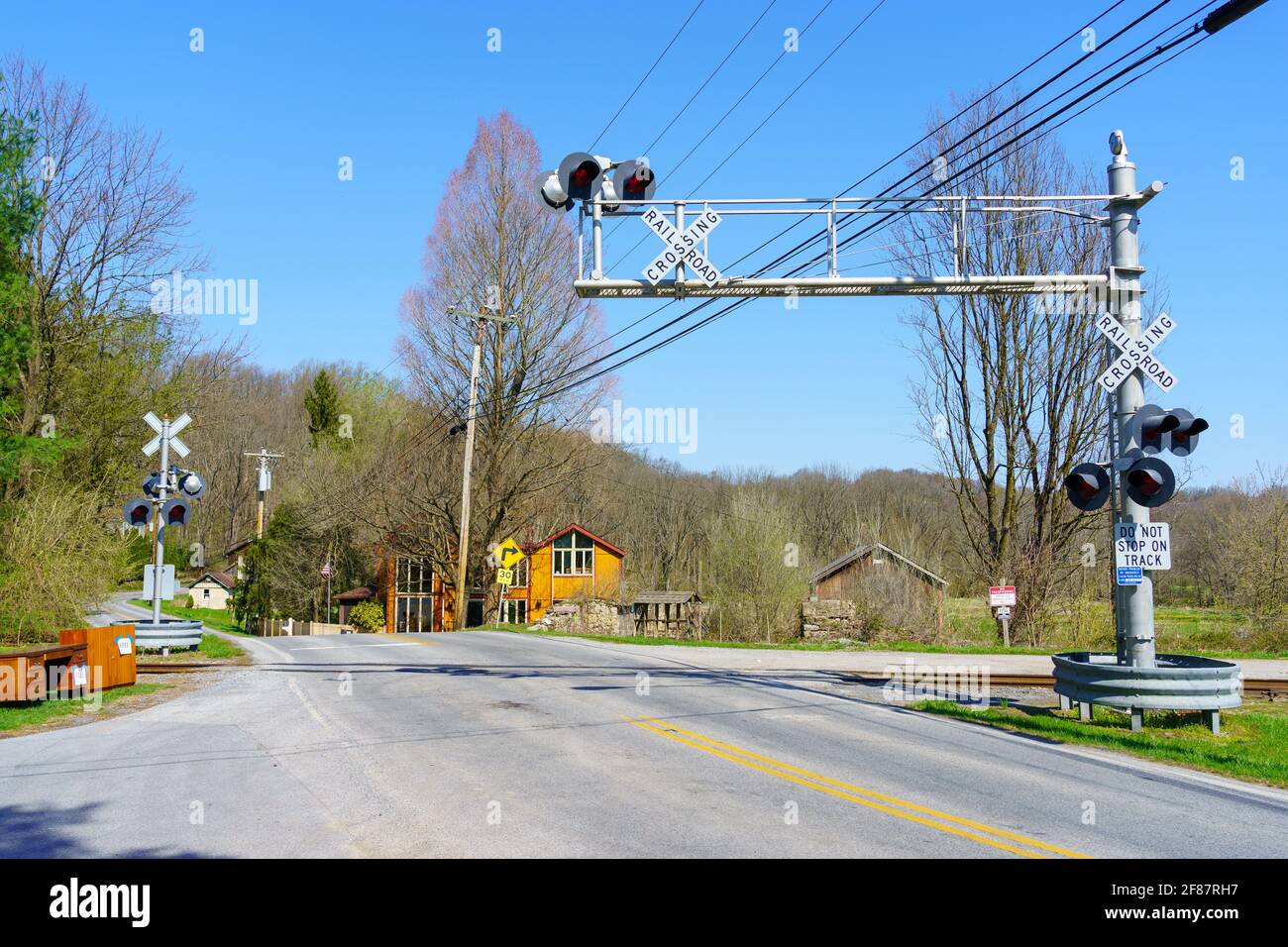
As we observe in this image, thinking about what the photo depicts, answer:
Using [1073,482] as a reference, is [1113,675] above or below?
below

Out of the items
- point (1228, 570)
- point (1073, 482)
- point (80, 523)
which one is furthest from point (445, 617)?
point (1073, 482)

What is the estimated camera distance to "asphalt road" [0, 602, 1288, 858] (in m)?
7.39

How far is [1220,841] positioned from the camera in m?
7.54

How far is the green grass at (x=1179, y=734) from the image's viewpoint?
10.8 meters

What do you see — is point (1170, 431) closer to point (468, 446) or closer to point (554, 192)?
point (554, 192)

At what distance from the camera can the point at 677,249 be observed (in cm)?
1250

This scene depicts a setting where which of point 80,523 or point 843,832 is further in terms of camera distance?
point 80,523

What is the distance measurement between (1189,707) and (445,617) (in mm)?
41682

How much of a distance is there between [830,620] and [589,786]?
29.8m

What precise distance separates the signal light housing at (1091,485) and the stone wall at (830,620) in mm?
23107

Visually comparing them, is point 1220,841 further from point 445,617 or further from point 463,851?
point 445,617

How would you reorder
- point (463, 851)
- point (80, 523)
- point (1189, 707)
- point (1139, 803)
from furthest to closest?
1. point (80, 523)
2. point (1189, 707)
3. point (1139, 803)
4. point (463, 851)

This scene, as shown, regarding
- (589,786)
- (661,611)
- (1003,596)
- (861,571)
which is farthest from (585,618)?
(589,786)
